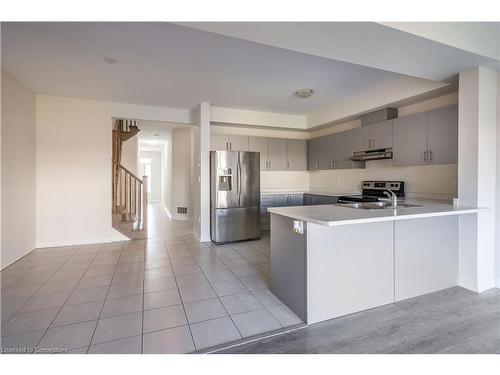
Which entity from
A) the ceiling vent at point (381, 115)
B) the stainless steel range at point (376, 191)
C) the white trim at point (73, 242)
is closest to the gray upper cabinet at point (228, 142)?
the stainless steel range at point (376, 191)

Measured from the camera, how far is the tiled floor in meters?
1.85

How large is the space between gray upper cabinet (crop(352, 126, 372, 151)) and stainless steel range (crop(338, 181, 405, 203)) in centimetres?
66

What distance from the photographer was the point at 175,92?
13.4ft

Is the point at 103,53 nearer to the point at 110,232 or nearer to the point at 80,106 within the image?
the point at 80,106

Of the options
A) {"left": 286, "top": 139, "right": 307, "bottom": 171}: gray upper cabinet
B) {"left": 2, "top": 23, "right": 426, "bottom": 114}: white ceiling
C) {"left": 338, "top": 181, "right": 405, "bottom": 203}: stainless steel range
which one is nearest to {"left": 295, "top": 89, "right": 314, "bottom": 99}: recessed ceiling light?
{"left": 2, "top": 23, "right": 426, "bottom": 114}: white ceiling

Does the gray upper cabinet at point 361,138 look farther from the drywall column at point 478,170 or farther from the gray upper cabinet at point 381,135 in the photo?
the drywall column at point 478,170

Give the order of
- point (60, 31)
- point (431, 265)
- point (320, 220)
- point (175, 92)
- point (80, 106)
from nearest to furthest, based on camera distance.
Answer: point (320, 220), point (60, 31), point (431, 265), point (175, 92), point (80, 106)

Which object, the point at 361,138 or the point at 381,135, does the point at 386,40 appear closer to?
the point at 381,135

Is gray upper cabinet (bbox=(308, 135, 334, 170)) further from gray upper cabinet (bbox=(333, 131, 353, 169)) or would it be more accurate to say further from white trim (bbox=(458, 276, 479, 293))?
white trim (bbox=(458, 276, 479, 293))

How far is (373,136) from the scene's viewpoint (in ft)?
13.9

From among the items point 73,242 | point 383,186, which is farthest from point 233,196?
point 73,242

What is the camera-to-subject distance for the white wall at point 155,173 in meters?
12.1
